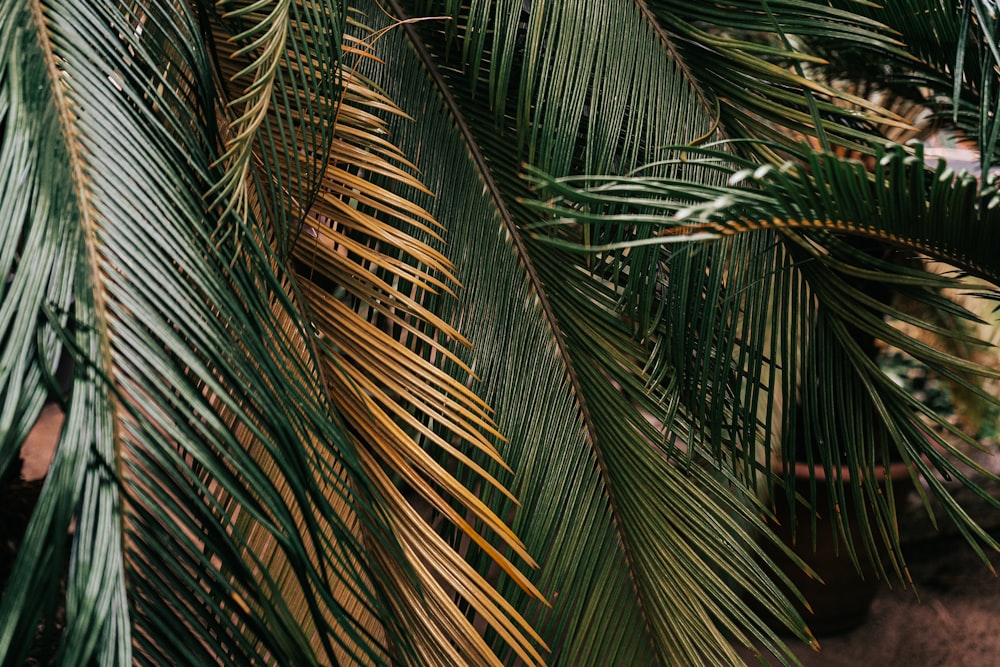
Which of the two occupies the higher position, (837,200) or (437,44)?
(437,44)

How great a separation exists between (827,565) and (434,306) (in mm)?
1618

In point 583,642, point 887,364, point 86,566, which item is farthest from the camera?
point 887,364

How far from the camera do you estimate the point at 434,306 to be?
3.40 feet

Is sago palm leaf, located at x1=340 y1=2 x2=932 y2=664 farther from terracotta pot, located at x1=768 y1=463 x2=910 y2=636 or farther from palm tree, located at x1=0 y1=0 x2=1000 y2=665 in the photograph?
terracotta pot, located at x1=768 y1=463 x2=910 y2=636

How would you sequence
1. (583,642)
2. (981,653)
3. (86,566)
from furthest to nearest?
(981,653), (583,642), (86,566)

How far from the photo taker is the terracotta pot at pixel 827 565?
6.69ft

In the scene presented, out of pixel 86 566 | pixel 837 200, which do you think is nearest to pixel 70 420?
pixel 86 566

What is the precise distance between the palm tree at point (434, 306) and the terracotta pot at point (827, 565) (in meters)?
1.12

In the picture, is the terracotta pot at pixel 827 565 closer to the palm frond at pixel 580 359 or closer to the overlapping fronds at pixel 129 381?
the palm frond at pixel 580 359

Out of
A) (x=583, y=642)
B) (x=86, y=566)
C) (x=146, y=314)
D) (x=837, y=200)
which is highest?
(x=837, y=200)

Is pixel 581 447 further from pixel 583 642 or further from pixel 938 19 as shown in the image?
pixel 938 19

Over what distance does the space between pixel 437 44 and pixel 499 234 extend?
1.03ft

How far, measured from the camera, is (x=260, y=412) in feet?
2.07

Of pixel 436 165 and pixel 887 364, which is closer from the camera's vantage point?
pixel 436 165
